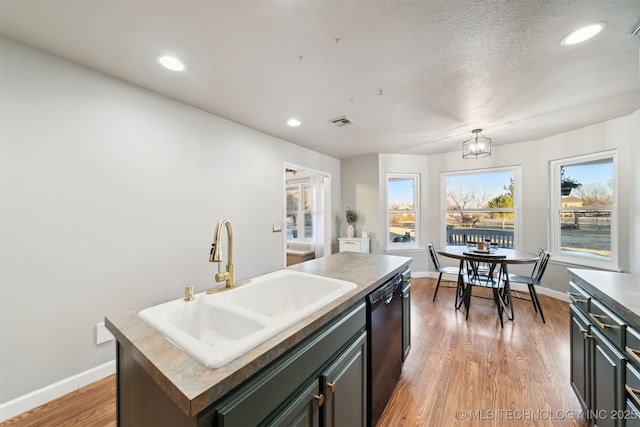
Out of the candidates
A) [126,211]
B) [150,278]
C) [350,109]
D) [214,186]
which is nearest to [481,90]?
[350,109]

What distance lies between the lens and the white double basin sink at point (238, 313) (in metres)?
0.77

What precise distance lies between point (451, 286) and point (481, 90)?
125 inches

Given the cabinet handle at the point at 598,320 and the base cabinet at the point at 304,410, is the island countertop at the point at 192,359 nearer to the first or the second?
the base cabinet at the point at 304,410

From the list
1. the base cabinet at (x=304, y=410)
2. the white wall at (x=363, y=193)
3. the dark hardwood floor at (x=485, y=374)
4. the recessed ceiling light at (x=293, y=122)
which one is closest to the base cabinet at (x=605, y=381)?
the dark hardwood floor at (x=485, y=374)

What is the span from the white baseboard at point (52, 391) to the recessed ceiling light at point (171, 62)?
2.44m

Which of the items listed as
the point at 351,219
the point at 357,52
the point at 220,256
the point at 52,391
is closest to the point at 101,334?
the point at 52,391

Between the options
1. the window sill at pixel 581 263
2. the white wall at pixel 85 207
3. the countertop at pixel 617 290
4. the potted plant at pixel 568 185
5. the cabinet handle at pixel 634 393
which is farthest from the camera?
the potted plant at pixel 568 185

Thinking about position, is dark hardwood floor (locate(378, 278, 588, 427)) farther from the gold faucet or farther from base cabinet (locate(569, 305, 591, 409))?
the gold faucet

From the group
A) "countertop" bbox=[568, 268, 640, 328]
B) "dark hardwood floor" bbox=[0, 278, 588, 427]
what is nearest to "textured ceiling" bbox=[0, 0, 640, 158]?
"countertop" bbox=[568, 268, 640, 328]

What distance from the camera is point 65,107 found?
1.80m

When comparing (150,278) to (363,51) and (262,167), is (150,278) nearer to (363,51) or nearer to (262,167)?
(262,167)

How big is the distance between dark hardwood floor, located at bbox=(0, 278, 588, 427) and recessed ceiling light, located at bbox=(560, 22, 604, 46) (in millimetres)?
2497

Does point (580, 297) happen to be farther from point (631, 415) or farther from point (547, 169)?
point (547, 169)

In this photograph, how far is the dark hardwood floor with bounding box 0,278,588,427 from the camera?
162cm
